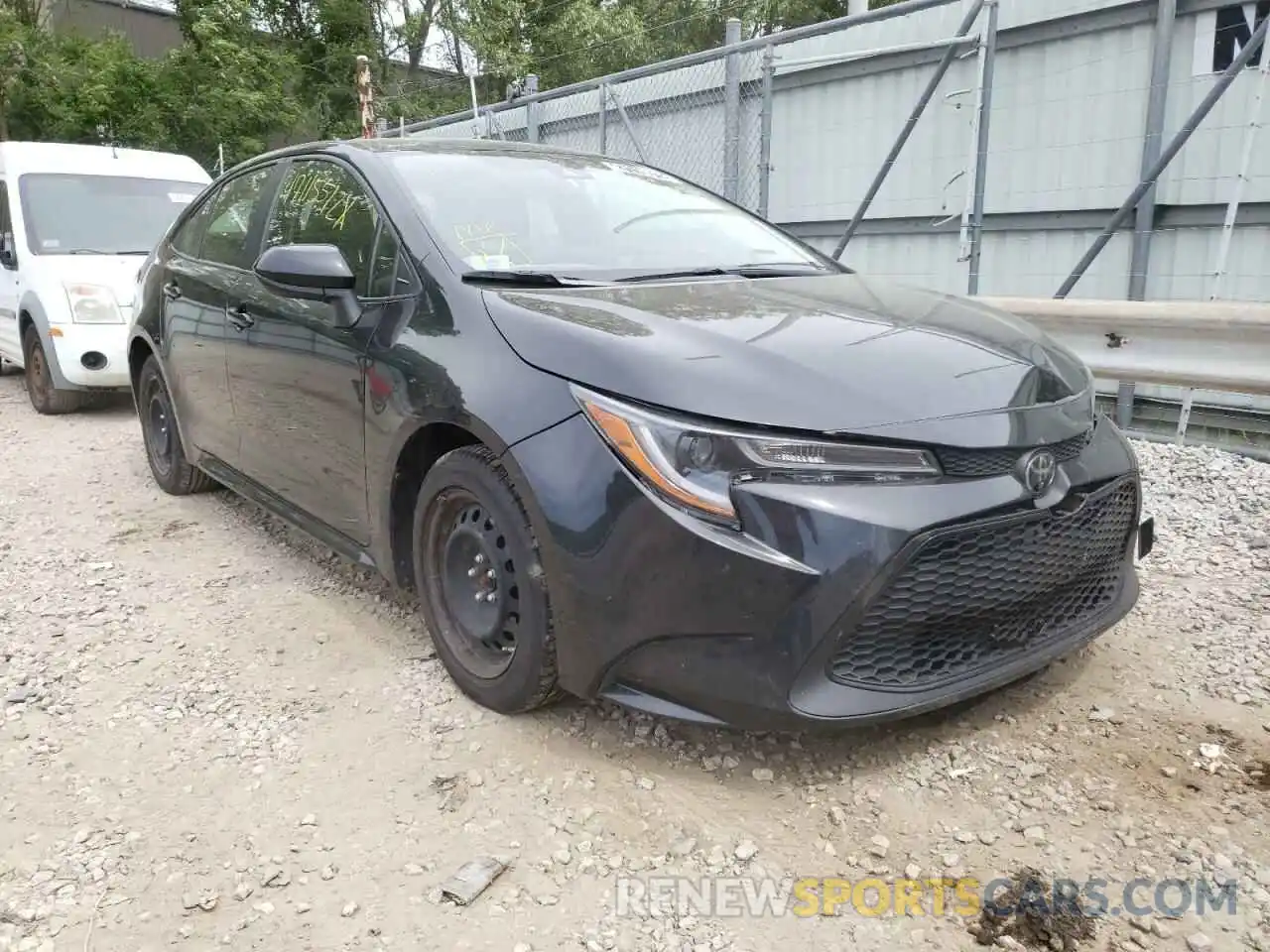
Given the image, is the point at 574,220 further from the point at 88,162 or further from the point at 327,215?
the point at 88,162

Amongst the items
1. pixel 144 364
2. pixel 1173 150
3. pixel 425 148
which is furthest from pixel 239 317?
pixel 1173 150

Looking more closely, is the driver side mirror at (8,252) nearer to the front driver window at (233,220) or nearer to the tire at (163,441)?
the tire at (163,441)

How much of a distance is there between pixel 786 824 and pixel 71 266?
6.76 m

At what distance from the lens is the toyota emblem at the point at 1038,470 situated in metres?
2.16

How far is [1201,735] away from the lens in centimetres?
247

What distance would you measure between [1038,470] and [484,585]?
4.62ft


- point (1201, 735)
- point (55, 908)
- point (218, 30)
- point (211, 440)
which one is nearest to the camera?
point (55, 908)

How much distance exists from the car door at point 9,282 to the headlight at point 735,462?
699 centimetres

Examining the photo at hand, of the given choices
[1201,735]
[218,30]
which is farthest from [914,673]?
[218,30]

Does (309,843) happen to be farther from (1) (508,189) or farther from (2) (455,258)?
(1) (508,189)

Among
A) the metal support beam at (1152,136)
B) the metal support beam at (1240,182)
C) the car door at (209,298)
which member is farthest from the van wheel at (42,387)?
the metal support beam at (1240,182)

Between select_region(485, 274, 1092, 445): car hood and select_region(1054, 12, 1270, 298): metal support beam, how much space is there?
333 centimetres

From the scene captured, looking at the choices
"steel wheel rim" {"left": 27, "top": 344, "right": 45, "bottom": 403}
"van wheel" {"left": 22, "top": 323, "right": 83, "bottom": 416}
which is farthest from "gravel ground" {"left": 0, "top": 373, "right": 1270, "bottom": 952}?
"steel wheel rim" {"left": 27, "top": 344, "right": 45, "bottom": 403}

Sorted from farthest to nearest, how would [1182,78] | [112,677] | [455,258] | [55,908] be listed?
[1182,78], [112,677], [455,258], [55,908]
